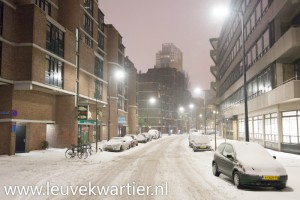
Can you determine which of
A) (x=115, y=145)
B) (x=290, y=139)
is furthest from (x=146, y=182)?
(x=290, y=139)

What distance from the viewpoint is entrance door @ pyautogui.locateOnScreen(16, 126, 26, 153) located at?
27.2 metres

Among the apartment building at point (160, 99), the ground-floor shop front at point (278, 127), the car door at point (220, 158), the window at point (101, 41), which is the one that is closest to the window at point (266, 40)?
the ground-floor shop front at point (278, 127)

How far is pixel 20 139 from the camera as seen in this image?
27.4m

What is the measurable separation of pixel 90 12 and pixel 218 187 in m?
36.4

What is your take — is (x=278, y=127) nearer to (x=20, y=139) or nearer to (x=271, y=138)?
(x=271, y=138)

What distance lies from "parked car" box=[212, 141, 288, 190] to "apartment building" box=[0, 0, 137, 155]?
54.7 feet

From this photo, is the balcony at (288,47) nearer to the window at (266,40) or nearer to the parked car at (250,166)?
the window at (266,40)

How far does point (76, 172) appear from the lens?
1542 cm

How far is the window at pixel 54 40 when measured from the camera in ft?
96.4

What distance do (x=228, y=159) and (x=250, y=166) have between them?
1480 mm

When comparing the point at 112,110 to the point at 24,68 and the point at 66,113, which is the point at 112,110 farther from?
the point at 24,68

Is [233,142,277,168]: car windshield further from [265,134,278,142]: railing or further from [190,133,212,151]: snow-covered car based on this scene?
[265,134,278,142]: railing

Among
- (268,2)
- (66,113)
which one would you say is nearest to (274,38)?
(268,2)

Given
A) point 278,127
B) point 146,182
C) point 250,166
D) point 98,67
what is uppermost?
point 98,67
